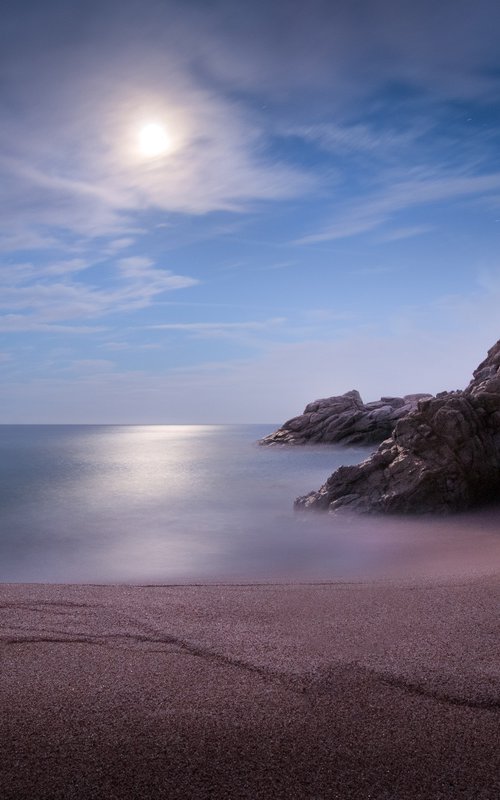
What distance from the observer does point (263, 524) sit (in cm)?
1597

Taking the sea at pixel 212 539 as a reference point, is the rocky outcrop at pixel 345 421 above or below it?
above

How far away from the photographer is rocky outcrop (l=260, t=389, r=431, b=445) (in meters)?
53.1

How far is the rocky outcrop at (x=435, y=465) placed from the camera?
13.3 m

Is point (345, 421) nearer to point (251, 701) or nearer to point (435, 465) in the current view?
point (435, 465)

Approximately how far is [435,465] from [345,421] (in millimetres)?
41157

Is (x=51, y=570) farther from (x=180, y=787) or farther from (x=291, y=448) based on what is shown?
(x=291, y=448)

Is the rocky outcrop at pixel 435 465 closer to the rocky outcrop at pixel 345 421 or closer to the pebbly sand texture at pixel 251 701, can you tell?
the pebbly sand texture at pixel 251 701

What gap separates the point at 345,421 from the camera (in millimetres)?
54312

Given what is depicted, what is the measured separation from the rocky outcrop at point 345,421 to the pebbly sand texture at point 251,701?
46707 millimetres

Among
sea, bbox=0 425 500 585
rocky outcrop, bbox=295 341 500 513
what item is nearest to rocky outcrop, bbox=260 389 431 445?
sea, bbox=0 425 500 585

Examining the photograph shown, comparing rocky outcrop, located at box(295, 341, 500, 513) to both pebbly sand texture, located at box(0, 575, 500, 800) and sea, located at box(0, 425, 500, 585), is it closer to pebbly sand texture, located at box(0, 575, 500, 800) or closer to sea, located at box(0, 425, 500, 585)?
sea, located at box(0, 425, 500, 585)

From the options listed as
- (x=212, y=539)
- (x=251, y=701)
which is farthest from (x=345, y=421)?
(x=251, y=701)

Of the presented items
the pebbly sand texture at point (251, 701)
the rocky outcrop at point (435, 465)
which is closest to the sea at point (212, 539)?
the rocky outcrop at point (435, 465)

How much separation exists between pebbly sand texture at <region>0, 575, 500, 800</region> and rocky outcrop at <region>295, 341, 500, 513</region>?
24.4ft
